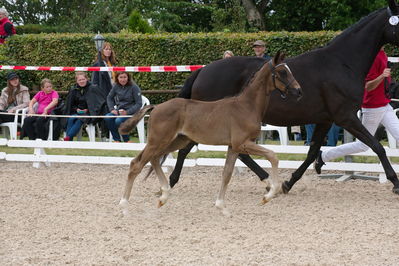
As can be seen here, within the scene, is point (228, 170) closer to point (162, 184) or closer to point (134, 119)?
point (162, 184)

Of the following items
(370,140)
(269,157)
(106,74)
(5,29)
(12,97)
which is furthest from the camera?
(5,29)

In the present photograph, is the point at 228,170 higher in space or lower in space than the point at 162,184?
higher

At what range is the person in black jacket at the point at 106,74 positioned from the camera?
12632 millimetres

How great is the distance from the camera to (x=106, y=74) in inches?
508

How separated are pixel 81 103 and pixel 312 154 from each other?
4.93 m

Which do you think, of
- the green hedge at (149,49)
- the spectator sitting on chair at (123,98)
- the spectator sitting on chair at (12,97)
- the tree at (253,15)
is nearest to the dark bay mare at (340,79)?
the spectator sitting on chair at (123,98)

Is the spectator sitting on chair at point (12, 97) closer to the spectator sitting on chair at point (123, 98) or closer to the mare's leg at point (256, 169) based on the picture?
the spectator sitting on chair at point (123, 98)

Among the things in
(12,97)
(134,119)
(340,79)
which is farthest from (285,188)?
(12,97)

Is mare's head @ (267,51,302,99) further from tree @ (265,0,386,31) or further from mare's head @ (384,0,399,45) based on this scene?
tree @ (265,0,386,31)

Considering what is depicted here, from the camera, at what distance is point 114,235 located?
240 inches

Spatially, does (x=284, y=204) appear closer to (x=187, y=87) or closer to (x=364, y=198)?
(x=364, y=198)

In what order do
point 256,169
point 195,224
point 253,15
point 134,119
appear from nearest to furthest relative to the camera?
1. point 195,224
2. point 134,119
3. point 256,169
4. point 253,15

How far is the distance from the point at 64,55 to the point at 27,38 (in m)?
0.97

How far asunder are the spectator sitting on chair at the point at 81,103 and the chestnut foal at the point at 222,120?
4.92 meters
